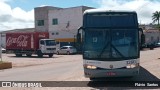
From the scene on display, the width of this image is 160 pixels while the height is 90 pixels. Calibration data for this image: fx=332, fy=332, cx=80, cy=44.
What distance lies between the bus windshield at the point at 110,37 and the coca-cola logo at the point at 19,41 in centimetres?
3325

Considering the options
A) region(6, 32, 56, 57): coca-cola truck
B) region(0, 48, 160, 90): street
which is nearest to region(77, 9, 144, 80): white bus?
region(0, 48, 160, 90): street

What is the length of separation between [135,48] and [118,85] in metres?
1.78

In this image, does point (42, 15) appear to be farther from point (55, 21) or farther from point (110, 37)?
point (110, 37)

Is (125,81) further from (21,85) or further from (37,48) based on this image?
(37,48)

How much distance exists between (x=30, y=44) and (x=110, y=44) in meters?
32.9

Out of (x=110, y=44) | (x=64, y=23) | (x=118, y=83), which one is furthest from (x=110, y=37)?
(x=64, y=23)

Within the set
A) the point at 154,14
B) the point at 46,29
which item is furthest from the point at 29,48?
the point at 154,14

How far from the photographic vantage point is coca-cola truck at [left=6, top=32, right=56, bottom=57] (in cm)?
4484

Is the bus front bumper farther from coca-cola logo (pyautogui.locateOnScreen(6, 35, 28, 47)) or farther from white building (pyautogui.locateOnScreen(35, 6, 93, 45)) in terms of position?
white building (pyautogui.locateOnScreen(35, 6, 93, 45))

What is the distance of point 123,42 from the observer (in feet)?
46.7

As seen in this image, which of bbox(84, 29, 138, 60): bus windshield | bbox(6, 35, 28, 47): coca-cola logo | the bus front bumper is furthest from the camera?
bbox(6, 35, 28, 47): coca-cola logo

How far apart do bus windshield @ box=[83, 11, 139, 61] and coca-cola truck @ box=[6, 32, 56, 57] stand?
30.5 m

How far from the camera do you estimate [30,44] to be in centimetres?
4609

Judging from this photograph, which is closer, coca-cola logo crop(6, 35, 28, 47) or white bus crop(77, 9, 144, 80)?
white bus crop(77, 9, 144, 80)
